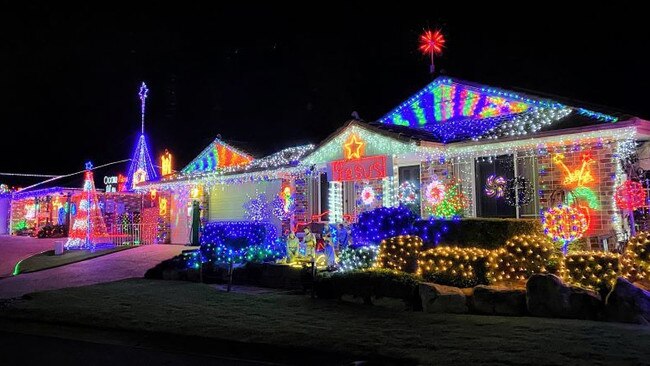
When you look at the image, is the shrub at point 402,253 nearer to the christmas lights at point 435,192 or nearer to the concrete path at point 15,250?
Answer: the christmas lights at point 435,192

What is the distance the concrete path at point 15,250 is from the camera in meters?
18.2

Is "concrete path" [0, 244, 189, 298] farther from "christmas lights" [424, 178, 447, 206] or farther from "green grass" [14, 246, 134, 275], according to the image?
"christmas lights" [424, 178, 447, 206]

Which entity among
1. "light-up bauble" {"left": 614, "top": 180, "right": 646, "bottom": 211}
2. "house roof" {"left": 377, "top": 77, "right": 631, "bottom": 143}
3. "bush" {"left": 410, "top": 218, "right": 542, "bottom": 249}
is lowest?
"bush" {"left": 410, "top": 218, "right": 542, "bottom": 249}

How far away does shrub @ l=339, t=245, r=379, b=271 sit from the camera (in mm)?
12211

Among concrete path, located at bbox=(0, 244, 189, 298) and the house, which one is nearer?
A: the house

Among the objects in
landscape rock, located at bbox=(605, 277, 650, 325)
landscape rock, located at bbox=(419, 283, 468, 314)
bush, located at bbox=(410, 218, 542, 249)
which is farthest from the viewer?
bush, located at bbox=(410, 218, 542, 249)

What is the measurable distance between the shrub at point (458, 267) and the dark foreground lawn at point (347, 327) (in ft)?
4.74

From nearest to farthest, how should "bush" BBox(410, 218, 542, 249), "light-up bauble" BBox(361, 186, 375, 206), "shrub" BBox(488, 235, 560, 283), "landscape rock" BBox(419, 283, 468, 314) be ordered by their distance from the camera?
"landscape rock" BBox(419, 283, 468, 314), "shrub" BBox(488, 235, 560, 283), "bush" BBox(410, 218, 542, 249), "light-up bauble" BBox(361, 186, 375, 206)

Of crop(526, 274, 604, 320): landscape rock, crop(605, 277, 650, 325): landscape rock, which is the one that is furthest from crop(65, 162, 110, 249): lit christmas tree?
crop(605, 277, 650, 325): landscape rock

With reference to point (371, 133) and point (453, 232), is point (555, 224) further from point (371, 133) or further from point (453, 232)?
point (371, 133)

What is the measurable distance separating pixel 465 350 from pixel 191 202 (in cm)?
1779

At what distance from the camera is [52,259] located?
61.4 ft

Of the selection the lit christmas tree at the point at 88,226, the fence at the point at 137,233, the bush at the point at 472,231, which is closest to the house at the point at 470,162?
the bush at the point at 472,231

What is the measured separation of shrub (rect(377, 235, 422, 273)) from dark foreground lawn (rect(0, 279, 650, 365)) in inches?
Answer: 72.3
